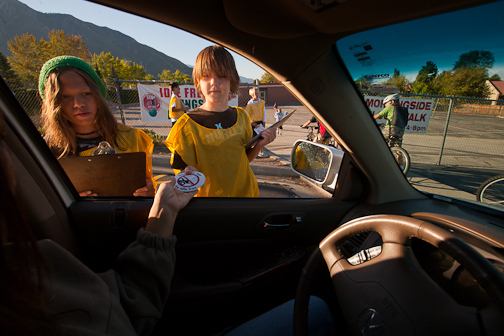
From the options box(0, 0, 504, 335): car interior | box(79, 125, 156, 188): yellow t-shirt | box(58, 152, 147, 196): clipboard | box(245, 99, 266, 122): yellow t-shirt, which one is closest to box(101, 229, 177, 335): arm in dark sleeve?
box(0, 0, 504, 335): car interior

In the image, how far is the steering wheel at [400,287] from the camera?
0.75m

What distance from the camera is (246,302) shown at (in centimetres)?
183

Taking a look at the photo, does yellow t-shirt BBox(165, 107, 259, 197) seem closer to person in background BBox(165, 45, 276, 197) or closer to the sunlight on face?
person in background BBox(165, 45, 276, 197)

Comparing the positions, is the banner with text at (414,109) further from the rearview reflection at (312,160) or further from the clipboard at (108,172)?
the clipboard at (108,172)

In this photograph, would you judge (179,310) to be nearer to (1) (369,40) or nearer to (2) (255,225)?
(2) (255,225)

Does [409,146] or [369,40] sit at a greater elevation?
[369,40]

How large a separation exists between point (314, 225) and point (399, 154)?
79cm

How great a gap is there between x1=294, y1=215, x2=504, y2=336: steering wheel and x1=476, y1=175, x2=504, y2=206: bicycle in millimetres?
1005

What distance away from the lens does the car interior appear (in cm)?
92

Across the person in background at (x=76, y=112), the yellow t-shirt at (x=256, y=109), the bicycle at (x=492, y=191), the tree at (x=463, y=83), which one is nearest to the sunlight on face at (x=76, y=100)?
the person in background at (x=76, y=112)

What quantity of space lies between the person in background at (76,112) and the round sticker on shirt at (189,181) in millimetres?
427

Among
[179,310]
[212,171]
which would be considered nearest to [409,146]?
[212,171]

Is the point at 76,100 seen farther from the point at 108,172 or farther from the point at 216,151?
the point at 216,151

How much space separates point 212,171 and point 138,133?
728 mm
